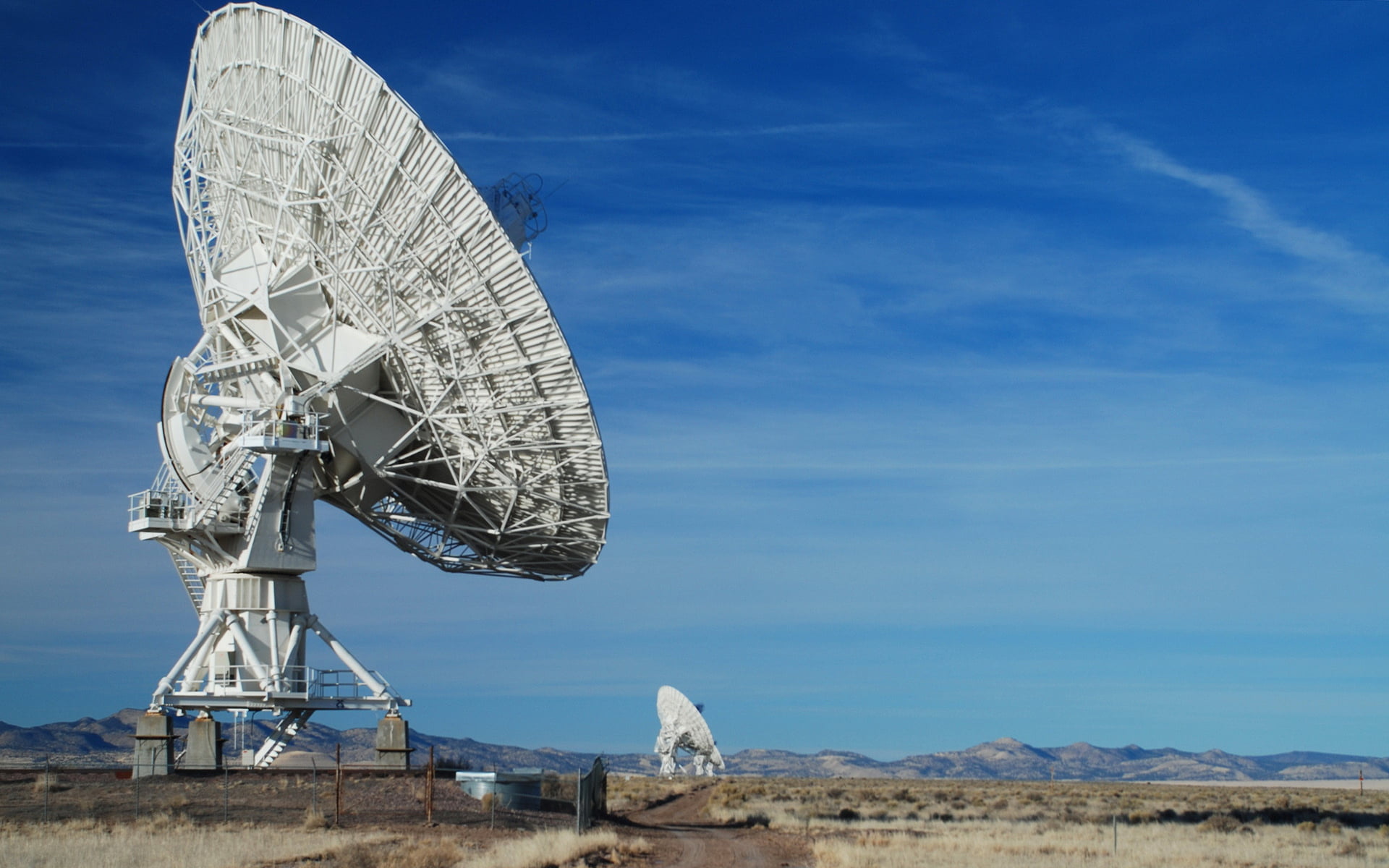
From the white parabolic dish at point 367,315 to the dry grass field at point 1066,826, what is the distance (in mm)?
10579

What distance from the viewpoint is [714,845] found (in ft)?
92.9

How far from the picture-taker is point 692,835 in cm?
3094

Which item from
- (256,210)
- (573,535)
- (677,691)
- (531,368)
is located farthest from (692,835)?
(677,691)

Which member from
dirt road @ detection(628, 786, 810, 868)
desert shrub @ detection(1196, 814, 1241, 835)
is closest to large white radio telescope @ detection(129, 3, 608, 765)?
dirt road @ detection(628, 786, 810, 868)

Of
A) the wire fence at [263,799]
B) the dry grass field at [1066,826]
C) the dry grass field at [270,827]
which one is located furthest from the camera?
the wire fence at [263,799]

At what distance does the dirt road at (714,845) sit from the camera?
2456 cm

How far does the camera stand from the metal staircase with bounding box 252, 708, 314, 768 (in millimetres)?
35562

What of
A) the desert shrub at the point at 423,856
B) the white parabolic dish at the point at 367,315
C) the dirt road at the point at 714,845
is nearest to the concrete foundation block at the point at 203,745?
the white parabolic dish at the point at 367,315

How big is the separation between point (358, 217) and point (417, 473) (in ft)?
24.7

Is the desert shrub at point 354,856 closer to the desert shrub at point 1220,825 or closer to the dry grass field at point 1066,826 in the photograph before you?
the dry grass field at point 1066,826

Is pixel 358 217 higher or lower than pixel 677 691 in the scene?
higher

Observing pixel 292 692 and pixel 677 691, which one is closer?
pixel 292 692

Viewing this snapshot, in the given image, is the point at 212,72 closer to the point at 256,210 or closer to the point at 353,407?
the point at 256,210

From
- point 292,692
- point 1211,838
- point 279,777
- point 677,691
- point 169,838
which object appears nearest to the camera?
point 169,838
